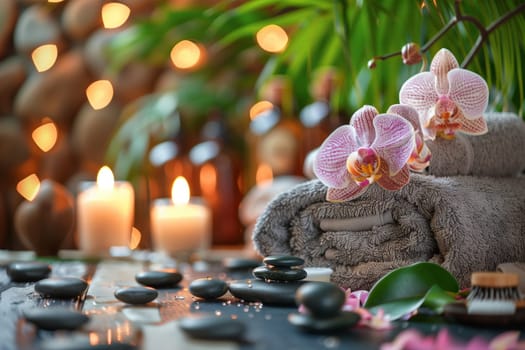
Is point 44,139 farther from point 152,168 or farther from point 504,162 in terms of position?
point 504,162

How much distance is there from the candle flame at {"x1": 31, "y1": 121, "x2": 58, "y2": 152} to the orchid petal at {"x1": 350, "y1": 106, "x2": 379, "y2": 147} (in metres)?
1.15

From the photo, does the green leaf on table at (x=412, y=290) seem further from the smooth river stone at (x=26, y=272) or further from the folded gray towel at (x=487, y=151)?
the smooth river stone at (x=26, y=272)

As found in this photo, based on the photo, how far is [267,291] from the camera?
0.40 m

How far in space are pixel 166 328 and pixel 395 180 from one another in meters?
0.19

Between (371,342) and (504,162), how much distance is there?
269 millimetres

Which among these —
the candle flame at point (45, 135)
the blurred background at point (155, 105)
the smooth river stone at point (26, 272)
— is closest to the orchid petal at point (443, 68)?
the smooth river stone at point (26, 272)

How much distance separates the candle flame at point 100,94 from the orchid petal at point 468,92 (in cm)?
111

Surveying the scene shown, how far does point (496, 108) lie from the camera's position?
2.10ft

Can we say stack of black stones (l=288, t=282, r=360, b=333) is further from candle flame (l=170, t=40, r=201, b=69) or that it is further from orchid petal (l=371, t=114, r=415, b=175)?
candle flame (l=170, t=40, r=201, b=69)

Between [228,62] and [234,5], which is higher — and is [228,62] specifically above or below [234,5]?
below

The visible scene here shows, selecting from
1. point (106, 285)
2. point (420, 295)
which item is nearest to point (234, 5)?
point (106, 285)

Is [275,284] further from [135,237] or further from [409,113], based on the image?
[135,237]

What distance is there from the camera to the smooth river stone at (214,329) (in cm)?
28

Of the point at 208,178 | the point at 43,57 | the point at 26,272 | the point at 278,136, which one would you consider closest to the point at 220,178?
the point at 208,178
